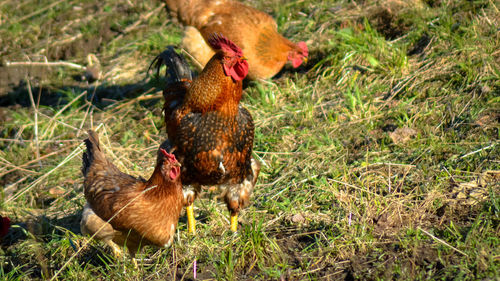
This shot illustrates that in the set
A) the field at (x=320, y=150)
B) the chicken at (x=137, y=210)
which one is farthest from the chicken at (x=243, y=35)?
the chicken at (x=137, y=210)

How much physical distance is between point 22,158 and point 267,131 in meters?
2.70

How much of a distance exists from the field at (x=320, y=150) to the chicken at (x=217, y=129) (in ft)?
1.30

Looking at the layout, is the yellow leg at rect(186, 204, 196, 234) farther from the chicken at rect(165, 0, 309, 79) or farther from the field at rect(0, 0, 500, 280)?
the chicken at rect(165, 0, 309, 79)

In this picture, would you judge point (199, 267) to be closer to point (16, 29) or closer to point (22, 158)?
point (22, 158)

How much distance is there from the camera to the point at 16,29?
24.9 feet

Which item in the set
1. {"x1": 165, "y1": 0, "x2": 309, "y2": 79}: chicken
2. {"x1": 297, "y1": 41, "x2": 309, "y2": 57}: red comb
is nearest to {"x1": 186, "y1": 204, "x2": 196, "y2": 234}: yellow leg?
{"x1": 165, "y1": 0, "x2": 309, "y2": 79}: chicken

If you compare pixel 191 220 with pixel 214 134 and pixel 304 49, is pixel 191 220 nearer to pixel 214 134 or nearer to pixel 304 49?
pixel 214 134

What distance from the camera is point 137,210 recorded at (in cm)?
300

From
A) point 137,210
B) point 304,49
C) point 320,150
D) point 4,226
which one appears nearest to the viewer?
point 137,210

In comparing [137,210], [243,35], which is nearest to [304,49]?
[243,35]

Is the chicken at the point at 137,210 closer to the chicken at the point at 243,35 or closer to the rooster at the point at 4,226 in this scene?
the rooster at the point at 4,226

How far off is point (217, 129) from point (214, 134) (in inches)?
1.7

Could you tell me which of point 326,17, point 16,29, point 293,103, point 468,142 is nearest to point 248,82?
point 293,103

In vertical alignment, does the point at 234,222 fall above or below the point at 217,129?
below
